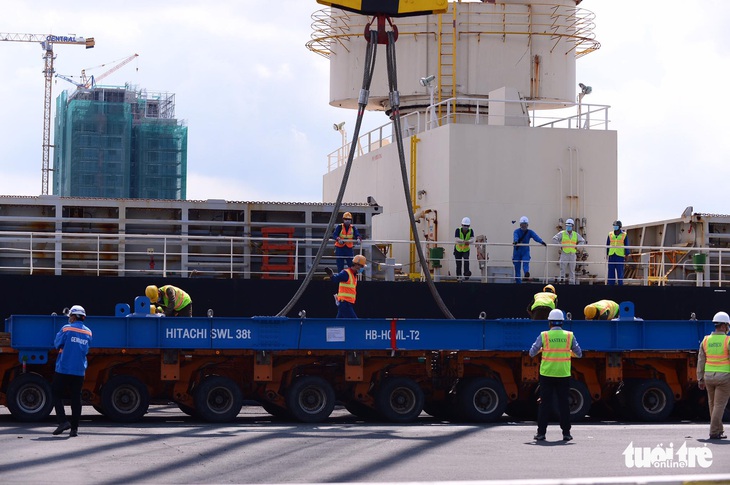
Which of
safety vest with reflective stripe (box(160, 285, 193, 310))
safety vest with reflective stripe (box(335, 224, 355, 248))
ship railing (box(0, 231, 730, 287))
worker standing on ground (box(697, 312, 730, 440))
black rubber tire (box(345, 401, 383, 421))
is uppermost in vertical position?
safety vest with reflective stripe (box(335, 224, 355, 248))

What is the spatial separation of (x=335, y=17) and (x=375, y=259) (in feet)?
27.9

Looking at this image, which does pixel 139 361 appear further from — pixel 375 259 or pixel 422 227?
pixel 422 227

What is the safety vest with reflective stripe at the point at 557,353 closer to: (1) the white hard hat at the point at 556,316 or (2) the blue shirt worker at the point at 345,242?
(1) the white hard hat at the point at 556,316

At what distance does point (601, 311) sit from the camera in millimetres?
19625

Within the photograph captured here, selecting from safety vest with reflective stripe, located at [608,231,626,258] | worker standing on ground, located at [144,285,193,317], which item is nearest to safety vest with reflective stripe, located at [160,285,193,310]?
worker standing on ground, located at [144,285,193,317]

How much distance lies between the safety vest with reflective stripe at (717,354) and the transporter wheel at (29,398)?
9319 millimetres

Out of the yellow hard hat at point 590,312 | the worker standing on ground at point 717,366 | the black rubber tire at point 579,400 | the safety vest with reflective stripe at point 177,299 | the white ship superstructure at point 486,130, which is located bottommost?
the black rubber tire at point 579,400

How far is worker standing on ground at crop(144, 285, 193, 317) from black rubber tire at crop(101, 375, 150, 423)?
5.84ft

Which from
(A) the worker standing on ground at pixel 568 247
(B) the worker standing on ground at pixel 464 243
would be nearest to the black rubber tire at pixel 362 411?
(B) the worker standing on ground at pixel 464 243

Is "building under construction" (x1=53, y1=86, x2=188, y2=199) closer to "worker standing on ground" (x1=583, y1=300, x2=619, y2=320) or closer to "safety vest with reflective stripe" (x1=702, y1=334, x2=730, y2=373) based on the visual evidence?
"worker standing on ground" (x1=583, y1=300, x2=619, y2=320)

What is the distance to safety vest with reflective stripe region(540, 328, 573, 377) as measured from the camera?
15.2m

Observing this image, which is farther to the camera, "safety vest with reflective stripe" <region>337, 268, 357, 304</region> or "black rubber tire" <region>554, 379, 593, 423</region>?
"safety vest with reflective stripe" <region>337, 268, 357, 304</region>

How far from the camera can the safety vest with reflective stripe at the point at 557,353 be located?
1523cm

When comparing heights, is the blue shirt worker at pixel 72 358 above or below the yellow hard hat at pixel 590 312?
below
